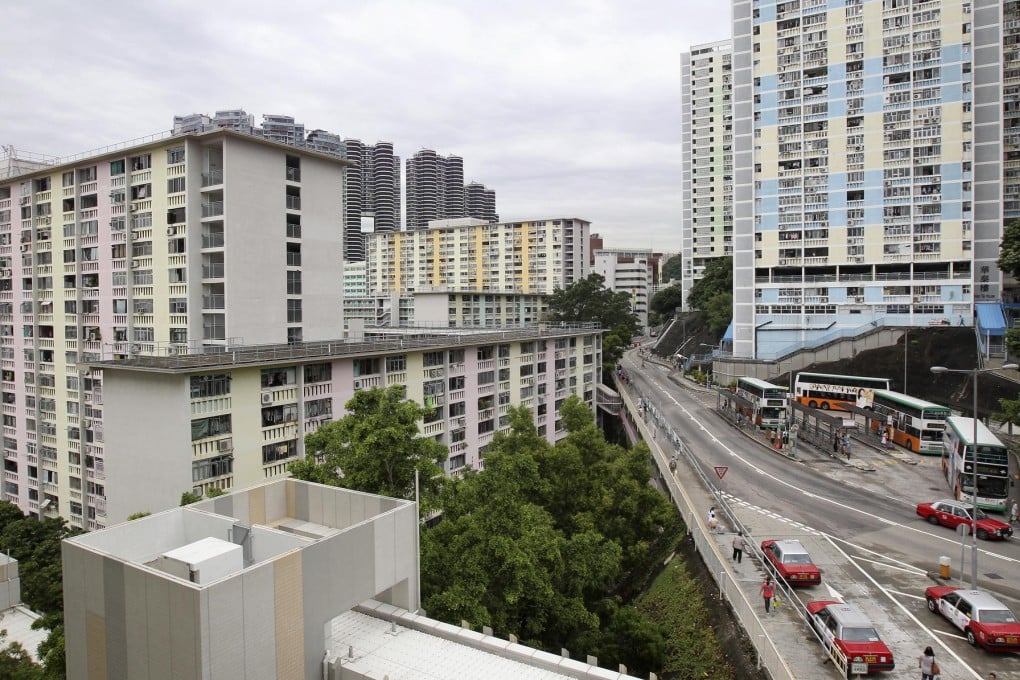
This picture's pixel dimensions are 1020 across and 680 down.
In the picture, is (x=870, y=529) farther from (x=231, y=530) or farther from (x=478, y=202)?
(x=478, y=202)

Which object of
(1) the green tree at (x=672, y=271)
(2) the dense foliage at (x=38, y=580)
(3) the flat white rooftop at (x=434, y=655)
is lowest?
(2) the dense foliage at (x=38, y=580)

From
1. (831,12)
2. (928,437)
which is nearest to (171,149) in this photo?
(928,437)

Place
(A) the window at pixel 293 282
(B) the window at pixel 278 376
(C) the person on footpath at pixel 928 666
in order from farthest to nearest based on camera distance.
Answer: (A) the window at pixel 293 282
(B) the window at pixel 278 376
(C) the person on footpath at pixel 928 666

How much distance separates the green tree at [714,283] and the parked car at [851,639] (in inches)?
2969

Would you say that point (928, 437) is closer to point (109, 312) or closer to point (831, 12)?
point (831, 12)

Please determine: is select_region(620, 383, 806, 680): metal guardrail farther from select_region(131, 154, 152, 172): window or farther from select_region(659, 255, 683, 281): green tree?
select_region(659, 255, 683, 281): green tree

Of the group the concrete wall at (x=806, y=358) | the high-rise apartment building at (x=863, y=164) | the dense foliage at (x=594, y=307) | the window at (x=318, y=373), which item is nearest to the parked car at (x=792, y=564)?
the window at (x=318, y=373)

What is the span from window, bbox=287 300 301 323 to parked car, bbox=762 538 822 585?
30.7 metres

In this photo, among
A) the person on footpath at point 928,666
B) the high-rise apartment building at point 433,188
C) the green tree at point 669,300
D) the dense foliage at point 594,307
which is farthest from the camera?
the high-rise apartment building at point 433,188

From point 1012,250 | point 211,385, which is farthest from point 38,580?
point 1012,250

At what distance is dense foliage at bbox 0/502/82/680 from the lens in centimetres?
1756

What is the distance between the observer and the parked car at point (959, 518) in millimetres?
25828

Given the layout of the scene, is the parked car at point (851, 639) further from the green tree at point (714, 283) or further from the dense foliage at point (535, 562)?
the green tree at point (714, 283)

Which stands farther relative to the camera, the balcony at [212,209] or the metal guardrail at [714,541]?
the balcony at [212,209]
